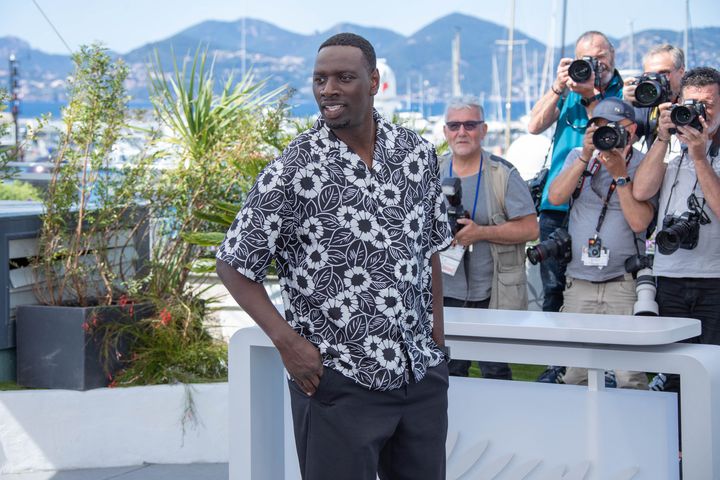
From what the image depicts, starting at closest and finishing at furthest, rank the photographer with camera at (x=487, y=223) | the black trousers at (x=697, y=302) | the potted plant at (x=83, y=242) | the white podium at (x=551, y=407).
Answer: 1. the white podium at (x=551, y=407)
2. the black trousers at (x=697, y=302)
3. the photographer with camera at (x=487, y=223)
4. the potted plant at (x=83, y=242)

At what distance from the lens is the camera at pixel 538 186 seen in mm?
5320

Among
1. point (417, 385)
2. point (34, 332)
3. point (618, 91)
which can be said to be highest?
point (618, 91)

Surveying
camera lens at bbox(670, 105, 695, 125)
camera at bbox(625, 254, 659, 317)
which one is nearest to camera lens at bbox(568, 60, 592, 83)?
camera lens at bbox(670, 105, 695, 125)

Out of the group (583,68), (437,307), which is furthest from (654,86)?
(437,307)

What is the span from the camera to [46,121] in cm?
547

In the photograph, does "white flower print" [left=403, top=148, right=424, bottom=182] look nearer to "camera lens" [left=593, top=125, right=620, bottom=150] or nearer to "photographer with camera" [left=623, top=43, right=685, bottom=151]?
"camera lens" [left=593, top=125, right=620, bottom=150]

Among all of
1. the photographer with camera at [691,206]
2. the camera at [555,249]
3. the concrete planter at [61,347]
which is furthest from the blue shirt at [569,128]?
the concrete planter at [61,347]

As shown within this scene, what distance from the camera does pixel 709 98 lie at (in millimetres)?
4340

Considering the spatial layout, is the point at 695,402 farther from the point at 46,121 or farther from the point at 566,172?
the point at 46,121

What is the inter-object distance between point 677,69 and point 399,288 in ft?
10.1

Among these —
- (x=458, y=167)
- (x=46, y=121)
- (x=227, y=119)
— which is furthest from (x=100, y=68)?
(x=458, y=167)

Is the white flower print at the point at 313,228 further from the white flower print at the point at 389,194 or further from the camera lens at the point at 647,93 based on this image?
the camera lens at the point at 647,93

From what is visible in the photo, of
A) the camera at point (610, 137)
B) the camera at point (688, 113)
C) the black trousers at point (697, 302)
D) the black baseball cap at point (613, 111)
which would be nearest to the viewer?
the camera at point (688, 113)

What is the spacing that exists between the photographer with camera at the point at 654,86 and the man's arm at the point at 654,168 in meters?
0.28
